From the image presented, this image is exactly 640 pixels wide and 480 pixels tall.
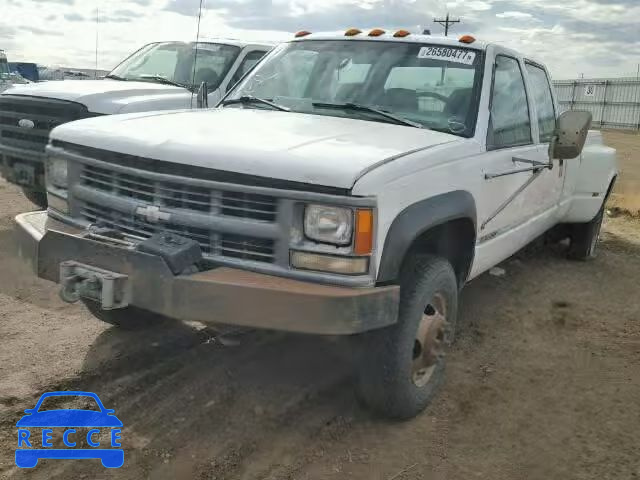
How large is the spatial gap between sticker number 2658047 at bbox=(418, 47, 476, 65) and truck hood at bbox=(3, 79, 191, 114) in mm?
3182

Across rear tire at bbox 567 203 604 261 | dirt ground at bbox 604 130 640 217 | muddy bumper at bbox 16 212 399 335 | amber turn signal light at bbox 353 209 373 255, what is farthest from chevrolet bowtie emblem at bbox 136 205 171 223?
dirt ground at bbox 604 130 640 217

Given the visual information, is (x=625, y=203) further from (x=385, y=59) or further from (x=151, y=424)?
(x=151, y=424)

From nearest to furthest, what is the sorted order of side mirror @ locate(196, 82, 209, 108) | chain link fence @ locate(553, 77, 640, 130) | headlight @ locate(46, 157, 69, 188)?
headlight @ locate(46, 157, 69, 188)
side mirror @ locate(196, 82, 209, 108)
chain link fence @ locate(553, 77, 640, 130)

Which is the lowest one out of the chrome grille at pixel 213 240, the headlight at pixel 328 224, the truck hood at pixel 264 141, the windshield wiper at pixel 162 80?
the chrome grille at pixel 213 240

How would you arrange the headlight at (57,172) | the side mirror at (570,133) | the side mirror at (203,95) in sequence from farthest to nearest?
the side mirror at (203,95) → the side mirror at (570,133) → the headlight at (57,172)

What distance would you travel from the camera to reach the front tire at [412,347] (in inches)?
123

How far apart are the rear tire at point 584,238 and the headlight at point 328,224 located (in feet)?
15.2

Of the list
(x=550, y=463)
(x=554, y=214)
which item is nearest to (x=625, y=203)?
(x=554, y=214)

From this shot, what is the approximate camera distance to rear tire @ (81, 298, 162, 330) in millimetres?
4172

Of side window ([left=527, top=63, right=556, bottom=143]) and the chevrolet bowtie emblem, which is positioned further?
side window ([left=527, top=63, right=556, bottom=143])

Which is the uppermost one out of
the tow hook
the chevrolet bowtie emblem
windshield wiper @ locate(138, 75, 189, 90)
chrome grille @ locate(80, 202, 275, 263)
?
windshield wiper @ locate(138, 75, 189, 90)

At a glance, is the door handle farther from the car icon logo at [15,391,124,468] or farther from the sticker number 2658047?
the car icon logo at [15,391,124,468]

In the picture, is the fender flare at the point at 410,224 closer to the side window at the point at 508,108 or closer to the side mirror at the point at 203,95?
the side window at the point at 508,108

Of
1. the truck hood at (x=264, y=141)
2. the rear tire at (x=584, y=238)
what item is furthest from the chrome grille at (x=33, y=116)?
the rear tire at (x=584, y=238)
